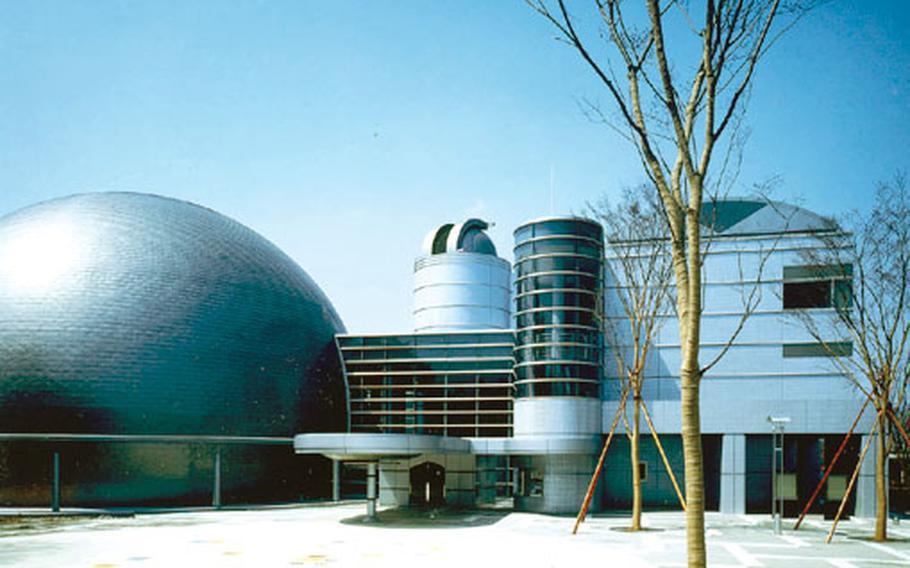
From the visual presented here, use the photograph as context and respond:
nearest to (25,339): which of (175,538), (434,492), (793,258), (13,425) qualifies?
(13,425)

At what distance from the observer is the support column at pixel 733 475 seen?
43906mm

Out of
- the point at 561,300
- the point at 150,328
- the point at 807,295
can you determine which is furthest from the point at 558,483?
the point at 150,328

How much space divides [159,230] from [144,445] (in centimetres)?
1251

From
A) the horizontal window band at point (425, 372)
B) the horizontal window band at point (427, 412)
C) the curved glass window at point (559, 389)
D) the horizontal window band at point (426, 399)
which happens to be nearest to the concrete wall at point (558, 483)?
the curved glass window at point (559, 389)

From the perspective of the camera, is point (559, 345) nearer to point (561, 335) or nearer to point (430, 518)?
point (561, 335)

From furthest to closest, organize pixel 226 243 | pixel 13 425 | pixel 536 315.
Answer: pixel 226 243 → pixel 536 315 → pixel 13 425

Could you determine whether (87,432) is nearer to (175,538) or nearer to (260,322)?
(260,322)

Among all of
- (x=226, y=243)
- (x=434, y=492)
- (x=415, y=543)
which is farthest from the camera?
(x=226, y=243)

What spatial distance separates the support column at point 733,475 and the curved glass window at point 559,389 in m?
7.19

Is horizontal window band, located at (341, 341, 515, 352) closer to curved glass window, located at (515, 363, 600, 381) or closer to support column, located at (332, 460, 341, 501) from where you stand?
curved glass window, located at (515, 363, 600, 381)

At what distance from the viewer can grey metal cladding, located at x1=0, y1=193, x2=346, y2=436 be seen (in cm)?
4344

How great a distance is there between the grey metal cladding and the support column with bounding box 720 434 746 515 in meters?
22.9

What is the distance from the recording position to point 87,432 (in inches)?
1688

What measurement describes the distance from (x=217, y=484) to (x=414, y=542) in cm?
1873
